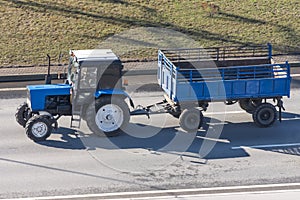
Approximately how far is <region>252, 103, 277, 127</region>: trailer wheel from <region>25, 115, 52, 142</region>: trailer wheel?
18.4ft

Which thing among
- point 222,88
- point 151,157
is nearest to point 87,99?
point 151,157

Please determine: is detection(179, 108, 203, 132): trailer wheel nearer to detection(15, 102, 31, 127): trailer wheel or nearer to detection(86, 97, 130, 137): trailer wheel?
detection(86, 97, 130, 137): trailer wheel

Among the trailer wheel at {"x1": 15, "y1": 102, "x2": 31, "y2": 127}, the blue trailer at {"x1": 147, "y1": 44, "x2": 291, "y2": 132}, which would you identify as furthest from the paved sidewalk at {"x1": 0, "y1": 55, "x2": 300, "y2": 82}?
the trailer wheel at {"x1": 15, "y1": 102, "x2": 31, "y2": 127}

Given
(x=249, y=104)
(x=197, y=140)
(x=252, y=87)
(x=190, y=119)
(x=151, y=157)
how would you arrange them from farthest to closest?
(x=249, y=104) → (x=252, y=87) → (x=190, y=119) → (x=197, y=140) → (x=151, y=157)

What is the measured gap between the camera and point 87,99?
54.8 ft

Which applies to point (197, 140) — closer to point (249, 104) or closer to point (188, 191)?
point (249, 104)

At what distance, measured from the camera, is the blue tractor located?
16.5 m

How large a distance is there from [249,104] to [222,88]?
1.47 m

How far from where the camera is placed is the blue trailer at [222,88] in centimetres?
1717

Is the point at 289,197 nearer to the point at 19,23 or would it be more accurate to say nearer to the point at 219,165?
the point at 219,165

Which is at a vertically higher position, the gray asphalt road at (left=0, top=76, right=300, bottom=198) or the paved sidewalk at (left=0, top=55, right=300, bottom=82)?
the paved sidewalk at (left=0, top=55, right=300, bottom=82)

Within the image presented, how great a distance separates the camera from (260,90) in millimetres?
17578

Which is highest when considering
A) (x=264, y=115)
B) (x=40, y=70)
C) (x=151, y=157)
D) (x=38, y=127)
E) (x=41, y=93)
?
(x=40, y=70)

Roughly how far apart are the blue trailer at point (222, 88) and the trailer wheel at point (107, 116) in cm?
116
